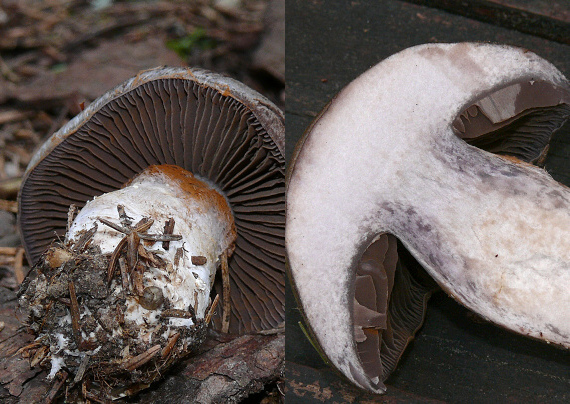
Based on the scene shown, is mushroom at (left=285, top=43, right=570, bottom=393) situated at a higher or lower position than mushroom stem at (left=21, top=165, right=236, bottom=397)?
higher

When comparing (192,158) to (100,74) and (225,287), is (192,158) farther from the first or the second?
(100,74)

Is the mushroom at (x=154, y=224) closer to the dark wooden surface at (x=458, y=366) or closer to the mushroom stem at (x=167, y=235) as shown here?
the mushroom stem at (x=167, y=235)

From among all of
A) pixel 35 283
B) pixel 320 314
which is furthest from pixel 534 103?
pixel 35 283

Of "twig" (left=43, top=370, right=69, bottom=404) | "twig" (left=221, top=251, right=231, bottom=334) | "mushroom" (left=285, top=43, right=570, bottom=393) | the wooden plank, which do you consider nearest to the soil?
"twig" (left=43, top=370, right=69, bottom=404)

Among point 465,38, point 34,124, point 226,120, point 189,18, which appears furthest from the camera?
point 189,18

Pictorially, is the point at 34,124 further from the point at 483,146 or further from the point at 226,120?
the point at 483,146

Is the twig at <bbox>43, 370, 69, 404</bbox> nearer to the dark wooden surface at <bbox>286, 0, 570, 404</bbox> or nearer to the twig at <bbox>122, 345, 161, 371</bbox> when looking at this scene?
the twig at <bbox>122, 345, 161, 371</bbox>
